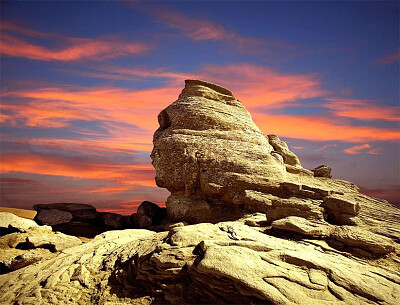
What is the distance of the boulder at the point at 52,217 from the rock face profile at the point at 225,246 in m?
4.67

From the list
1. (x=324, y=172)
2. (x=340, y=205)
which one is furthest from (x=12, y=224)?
(x=324, y=172)

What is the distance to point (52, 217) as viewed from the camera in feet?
71.4

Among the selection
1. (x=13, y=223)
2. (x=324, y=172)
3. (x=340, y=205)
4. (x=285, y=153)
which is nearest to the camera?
(x=340, y=205)

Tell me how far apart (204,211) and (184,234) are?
7506 mm

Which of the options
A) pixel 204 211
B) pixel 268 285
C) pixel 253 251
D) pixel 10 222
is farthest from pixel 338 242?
pixel 10 222

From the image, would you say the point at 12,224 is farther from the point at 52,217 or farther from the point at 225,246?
the point at 225,246

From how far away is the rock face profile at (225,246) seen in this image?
27.2 ft

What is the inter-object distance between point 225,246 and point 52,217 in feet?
60.7

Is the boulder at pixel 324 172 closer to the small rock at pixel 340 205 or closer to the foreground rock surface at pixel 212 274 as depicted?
the small rock at pixel 340 205

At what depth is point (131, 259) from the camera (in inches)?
461

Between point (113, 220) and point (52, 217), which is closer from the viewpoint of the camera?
point (52, 217)

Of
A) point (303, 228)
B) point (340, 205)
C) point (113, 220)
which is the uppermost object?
point (340, 205)

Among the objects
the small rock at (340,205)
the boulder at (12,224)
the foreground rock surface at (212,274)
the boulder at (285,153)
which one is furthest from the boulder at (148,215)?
the small rock at (340,205)

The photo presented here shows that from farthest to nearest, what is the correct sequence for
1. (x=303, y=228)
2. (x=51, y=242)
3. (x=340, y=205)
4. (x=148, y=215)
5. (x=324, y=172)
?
(x=324, y=172) → (x=148, y=215) → (x=51, y=242) → (x=340, y=205) → (x=303, y=228)
